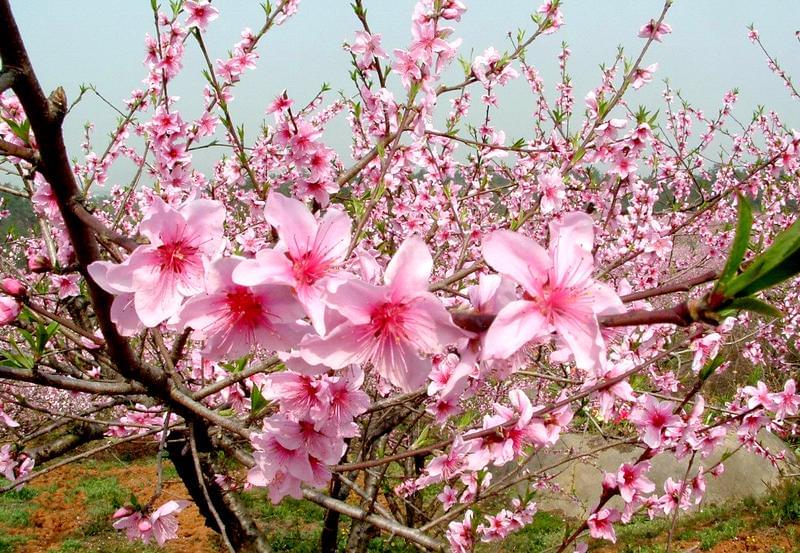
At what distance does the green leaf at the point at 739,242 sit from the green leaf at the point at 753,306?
1.0 inches

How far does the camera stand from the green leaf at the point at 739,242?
667 mm

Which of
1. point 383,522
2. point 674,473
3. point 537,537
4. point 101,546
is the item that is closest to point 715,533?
point 674,473

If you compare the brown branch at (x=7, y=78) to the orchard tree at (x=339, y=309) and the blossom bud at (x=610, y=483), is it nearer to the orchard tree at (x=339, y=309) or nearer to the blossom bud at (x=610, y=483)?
the orchard tree at (x=339, y=309)

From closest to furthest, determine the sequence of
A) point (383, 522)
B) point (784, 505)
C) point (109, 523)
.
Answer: point (383, 522)
point (784, 505)
point (109, 523)

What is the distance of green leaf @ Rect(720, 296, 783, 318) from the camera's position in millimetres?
675

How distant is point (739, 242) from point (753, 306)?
87 mm

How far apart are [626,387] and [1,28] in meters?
2.10

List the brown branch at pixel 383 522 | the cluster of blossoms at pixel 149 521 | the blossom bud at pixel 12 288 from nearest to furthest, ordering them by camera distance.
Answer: the blossom bud at pixel 12 288, the brown branch at pixel 383 522, the cluster of blossoms at pixel 149 521

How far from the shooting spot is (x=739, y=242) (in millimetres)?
694

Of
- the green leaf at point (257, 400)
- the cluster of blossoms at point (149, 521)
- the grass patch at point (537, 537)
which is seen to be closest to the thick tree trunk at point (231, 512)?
the cluster of blossoms at point (149, 521)

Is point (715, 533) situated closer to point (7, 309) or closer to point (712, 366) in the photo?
point (712, 366)

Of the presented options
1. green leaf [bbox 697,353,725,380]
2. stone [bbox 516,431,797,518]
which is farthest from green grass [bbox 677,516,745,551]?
green leaf [bbox 697,353,725,380]

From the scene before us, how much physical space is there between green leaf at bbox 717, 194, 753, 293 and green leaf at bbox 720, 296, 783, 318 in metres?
0.03

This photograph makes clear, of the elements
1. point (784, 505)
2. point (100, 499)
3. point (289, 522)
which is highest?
point (100, 499)
